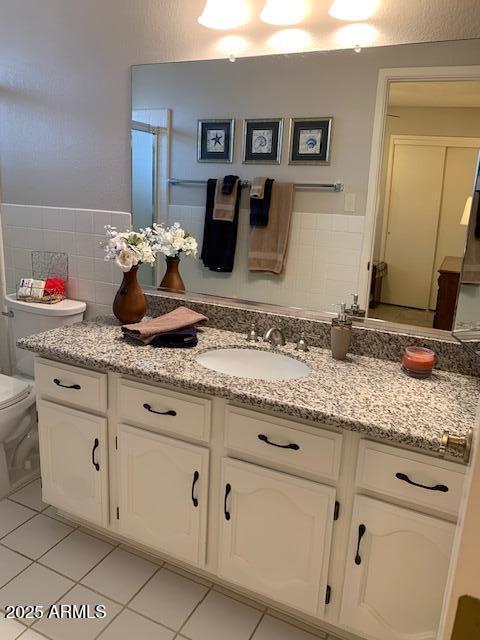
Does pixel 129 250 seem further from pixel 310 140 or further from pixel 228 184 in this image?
pixel 310 140

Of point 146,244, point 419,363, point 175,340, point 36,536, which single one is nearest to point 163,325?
point 175,340

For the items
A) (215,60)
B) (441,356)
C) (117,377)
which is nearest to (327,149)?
(215,60)

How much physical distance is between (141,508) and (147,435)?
0.97 ft

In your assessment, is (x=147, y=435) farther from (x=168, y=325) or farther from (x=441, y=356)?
(x=441, y=356)

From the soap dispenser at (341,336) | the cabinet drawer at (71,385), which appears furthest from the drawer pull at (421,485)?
the cabinet drawer at (71,385)

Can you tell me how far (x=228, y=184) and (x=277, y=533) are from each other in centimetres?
127

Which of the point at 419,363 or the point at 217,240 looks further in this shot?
the point at 217,240

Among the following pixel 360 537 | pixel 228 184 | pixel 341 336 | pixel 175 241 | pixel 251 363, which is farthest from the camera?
pixel 175 241

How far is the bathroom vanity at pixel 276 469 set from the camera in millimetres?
1338

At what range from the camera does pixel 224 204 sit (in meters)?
1.97

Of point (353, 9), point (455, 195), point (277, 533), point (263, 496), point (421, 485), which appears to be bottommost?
point (277, 533)

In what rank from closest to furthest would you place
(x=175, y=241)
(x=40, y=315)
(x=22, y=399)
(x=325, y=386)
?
1. (x=325, y=386)
2. (x=175, y=241)
3. (x=22, y=399)
4. (x=40, y=315)

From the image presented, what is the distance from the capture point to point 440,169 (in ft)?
5.21

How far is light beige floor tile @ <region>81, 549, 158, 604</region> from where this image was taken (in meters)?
1.77
